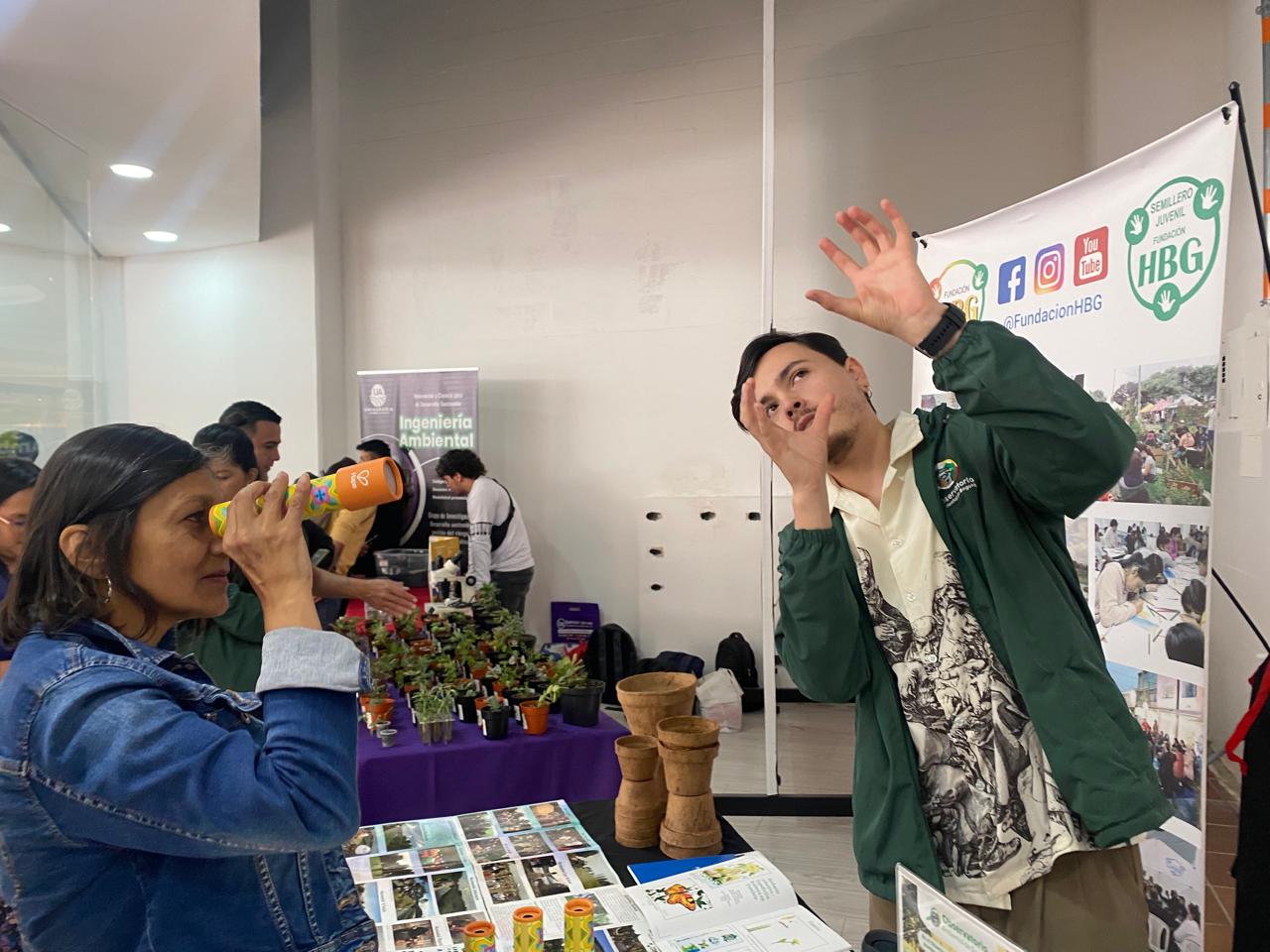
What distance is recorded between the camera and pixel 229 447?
2.27 m

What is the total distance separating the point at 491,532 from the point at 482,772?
308cm

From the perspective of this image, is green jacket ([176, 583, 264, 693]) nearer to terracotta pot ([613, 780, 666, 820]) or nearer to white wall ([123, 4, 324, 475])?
terracotta pot ([613, 780, 666, 820])

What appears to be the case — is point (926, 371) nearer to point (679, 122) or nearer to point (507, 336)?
point (679, 122)

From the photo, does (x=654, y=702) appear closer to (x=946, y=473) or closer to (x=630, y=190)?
(x=946, y=473)

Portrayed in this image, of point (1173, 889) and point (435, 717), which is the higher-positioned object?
point (435, 717)

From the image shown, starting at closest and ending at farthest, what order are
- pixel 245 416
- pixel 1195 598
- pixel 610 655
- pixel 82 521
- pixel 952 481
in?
1. pixel 82 521
2. pixel 952 481
3. pixel 1195 598
4. pixel 245 416
5. pixel 610 655

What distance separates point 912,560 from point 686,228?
4.61 m

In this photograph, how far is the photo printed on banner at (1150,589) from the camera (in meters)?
2.16

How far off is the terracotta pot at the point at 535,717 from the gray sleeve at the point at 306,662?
65.5 inches

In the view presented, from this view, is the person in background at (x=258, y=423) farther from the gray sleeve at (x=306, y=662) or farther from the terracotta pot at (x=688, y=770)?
the gray sleeve at (x=306, y=662)

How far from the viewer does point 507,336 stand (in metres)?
6.11

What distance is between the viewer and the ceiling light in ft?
15.5

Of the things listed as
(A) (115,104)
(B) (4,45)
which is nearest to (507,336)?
(A) (115,104)

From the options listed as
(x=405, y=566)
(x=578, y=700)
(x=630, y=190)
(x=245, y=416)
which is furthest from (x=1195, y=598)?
(x=405, y=566)
